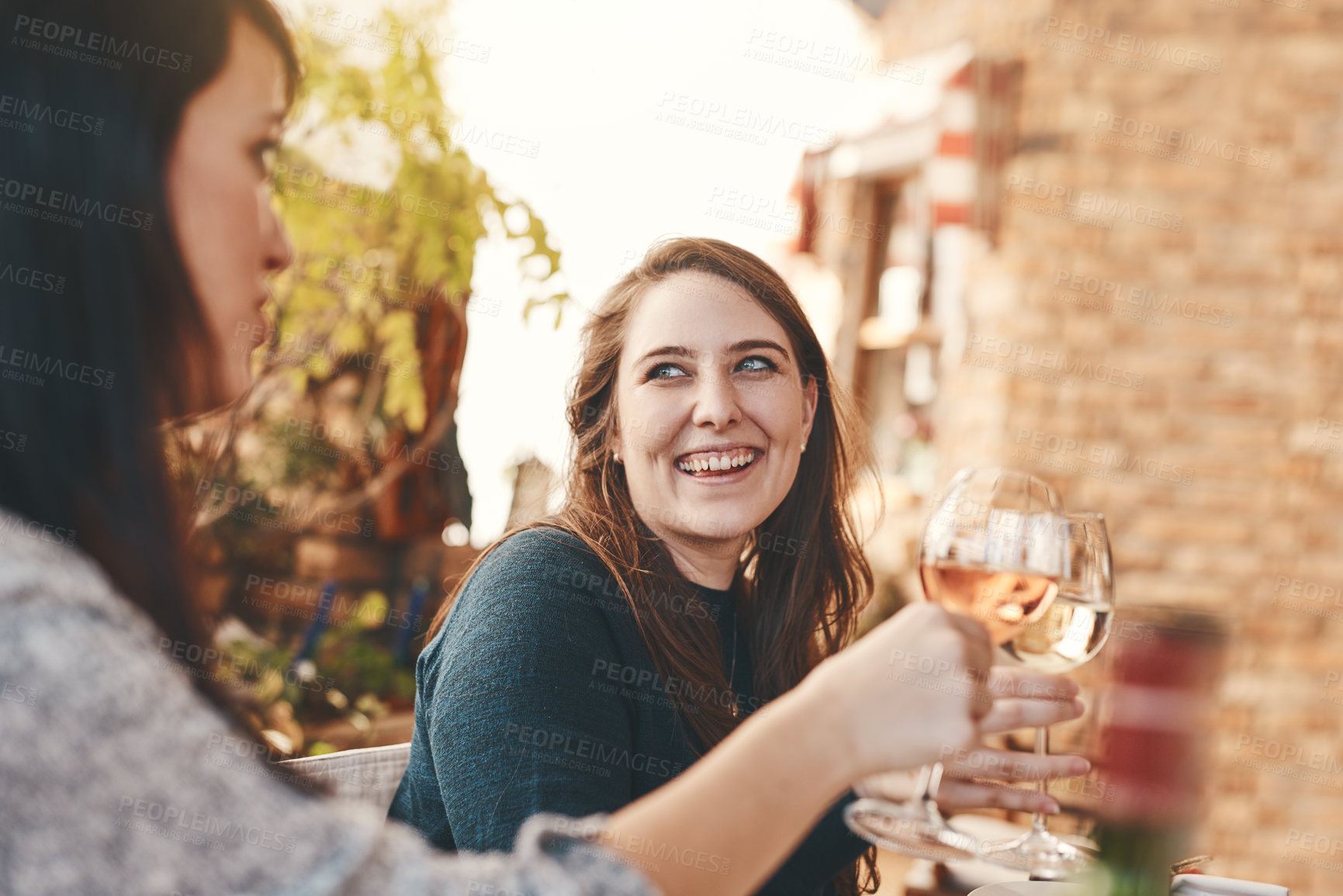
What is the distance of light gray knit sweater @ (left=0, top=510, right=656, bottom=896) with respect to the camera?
56 cm

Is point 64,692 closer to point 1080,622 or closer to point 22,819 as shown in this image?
point 22,819

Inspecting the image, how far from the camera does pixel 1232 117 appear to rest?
3.53m

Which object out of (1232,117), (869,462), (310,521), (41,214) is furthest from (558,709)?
(1232,117)

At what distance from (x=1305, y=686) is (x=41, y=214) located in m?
3.88

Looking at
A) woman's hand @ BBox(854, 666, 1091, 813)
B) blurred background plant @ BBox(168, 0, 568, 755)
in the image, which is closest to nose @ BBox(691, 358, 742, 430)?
woman's hand @ BBox(854, 666, 1091, 813)

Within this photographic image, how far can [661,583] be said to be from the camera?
61.0 inches
